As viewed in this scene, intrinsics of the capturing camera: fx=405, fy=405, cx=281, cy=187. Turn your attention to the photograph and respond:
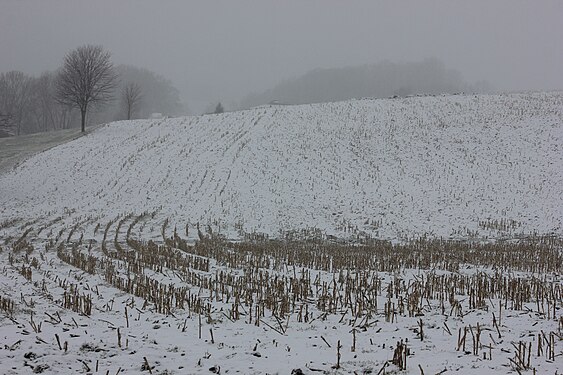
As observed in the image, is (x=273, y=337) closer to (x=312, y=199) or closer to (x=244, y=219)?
(x=244, y=219)

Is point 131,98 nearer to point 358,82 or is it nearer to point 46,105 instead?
point 46,105

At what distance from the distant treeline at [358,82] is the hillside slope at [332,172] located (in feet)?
363

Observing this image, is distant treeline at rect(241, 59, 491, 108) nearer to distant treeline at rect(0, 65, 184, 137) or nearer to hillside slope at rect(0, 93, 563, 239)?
distant treeline at rect(0, 65, 184, 137)

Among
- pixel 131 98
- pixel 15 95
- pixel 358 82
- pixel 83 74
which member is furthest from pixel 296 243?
pixel 358 82

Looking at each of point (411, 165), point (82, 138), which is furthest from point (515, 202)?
point (82, 138)

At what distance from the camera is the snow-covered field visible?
16.0 ft

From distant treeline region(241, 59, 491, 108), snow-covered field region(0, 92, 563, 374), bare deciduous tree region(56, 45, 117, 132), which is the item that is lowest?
snow-covered field region(0, 92, 563, 374)

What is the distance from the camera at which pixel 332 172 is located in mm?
28062

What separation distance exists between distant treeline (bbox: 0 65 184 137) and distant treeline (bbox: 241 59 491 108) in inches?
1996

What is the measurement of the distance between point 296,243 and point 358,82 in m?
150

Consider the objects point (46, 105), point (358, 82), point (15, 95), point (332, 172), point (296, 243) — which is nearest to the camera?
point (296, 243)

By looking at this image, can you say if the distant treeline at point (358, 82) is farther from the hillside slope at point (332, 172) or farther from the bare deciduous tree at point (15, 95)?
the hillside slope at point (332, 172)

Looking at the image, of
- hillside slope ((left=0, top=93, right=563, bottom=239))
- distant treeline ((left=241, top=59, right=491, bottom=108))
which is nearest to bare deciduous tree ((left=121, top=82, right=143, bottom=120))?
hillside slope ((left=0, top=93, right=563, bottom=239))

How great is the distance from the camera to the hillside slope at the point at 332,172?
826 inches
